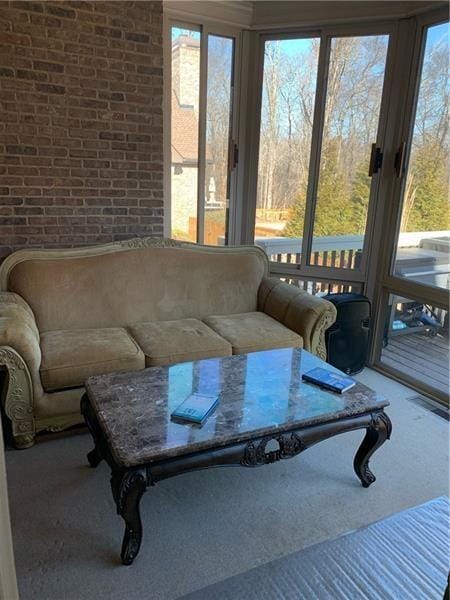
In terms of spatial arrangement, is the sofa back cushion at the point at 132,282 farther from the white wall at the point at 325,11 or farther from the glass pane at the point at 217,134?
the white wall at the point at 325,11

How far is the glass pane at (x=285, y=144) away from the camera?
10.9ft

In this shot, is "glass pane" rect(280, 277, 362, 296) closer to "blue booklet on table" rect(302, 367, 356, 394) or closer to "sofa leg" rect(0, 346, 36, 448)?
"blue booklet on table" rect(302, 367, 356, 394)

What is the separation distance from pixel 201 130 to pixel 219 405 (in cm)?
237

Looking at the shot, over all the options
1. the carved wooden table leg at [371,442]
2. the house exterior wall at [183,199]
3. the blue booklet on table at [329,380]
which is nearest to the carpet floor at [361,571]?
the carved wooden table leg at [371,442]

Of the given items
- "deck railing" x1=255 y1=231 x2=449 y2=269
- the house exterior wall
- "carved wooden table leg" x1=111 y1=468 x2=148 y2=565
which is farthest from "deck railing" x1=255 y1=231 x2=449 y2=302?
"carved wooden table leg" x1=111 y1=468 x2=148 y2=565

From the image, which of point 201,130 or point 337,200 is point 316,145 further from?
point 201,130

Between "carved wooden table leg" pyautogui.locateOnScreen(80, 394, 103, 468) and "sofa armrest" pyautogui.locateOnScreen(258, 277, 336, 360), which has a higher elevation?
"sofa armrest" pyautogui.locateOnScreen(258, 277, 336, 360)

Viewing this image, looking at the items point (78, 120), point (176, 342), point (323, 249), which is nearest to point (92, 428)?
point (176, 342)

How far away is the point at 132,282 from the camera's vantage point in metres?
2.95

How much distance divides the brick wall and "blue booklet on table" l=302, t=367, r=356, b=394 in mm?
1782

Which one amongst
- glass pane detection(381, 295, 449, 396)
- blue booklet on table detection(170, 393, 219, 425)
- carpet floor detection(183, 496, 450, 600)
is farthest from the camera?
glass pane detection(381, 295, 449, 396)

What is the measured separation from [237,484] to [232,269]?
1.62 meters

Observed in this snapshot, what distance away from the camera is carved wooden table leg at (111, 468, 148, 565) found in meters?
1.51

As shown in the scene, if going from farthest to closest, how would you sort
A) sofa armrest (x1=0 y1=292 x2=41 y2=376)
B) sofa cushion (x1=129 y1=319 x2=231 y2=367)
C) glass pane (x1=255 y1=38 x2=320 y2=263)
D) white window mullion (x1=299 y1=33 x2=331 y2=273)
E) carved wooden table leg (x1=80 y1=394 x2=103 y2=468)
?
glass pane (x1=255 y1=38 x2=320 y2=263) < white window mullion (x1=299 y1=33 x2=331 y2=273) < sofa cushion (x1=129 y1=319 x2=231 y2=367) < sofa armrest (x1=0 y1=292 x2=41 y2=376) < carved wooden table leg (x1=80 y1=394 x2=103 y2=468)
